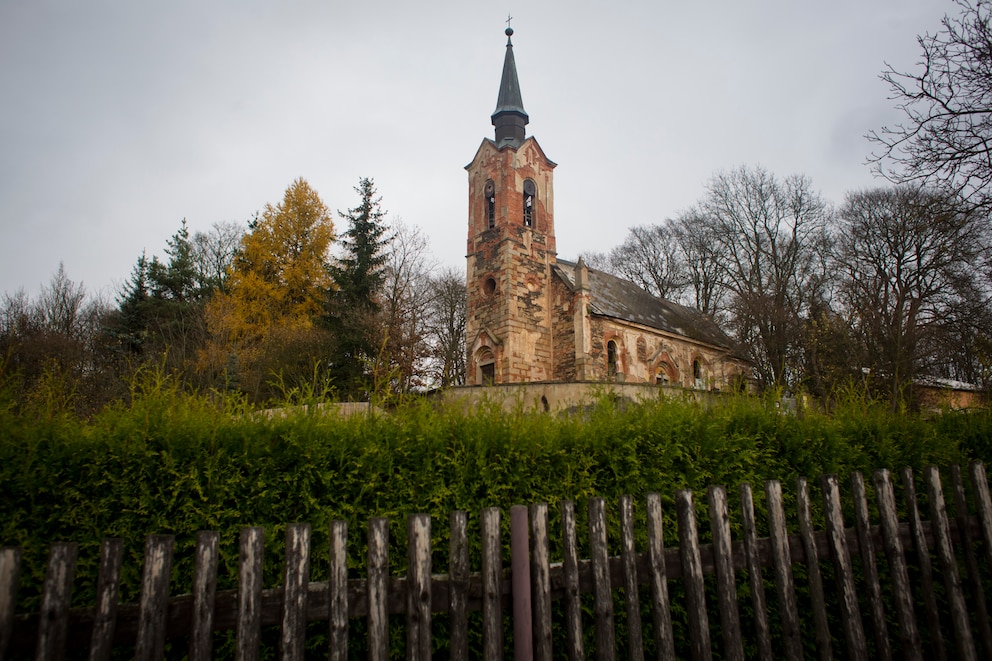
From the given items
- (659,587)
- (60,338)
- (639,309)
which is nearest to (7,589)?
(659,587)

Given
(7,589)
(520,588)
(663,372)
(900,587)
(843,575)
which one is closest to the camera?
(7,589)

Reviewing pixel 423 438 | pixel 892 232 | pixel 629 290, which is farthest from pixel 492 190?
pixel 423 438

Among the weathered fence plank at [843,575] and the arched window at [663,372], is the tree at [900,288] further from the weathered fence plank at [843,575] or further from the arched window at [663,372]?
the weathered fence plank at [843,575]

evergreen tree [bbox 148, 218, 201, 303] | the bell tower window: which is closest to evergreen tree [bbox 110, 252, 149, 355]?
evergreen tree [bbox 148, 218, 201, 303]

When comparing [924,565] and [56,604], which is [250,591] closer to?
[56,604]

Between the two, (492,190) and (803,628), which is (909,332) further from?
(803,628)

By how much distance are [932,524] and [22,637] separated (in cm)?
516

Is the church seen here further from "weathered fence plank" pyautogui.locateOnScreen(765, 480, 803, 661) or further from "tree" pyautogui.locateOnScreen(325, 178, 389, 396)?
"weathered fence plank" pyautogui.locateOnScreen(765, 480, 803, 661)

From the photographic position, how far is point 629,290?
32156mm

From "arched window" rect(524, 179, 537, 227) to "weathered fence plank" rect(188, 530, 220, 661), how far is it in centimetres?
2544

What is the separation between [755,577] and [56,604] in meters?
3.40

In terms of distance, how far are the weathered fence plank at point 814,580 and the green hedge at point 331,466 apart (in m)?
0.98

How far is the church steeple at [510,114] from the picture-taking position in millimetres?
29031

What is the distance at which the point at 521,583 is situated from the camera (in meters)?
2.81
